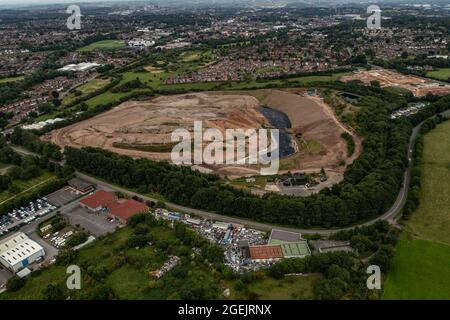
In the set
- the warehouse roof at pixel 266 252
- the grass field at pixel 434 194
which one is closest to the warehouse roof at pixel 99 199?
the warehouse roof at pixel 266 252

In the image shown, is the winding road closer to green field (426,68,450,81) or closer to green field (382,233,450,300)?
green field (382,233,450,300)

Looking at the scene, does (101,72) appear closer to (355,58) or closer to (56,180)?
(56,180)

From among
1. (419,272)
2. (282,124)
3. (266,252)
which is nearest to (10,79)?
(282,124)

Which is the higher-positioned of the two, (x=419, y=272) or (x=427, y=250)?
(x=427, y=250)

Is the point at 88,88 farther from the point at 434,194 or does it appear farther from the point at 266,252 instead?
the point at 434,194

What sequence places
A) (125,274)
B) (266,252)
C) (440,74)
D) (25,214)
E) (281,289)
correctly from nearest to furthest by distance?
(281,289)
(125,274)
(266,252)
(25,214)
(440,74)
